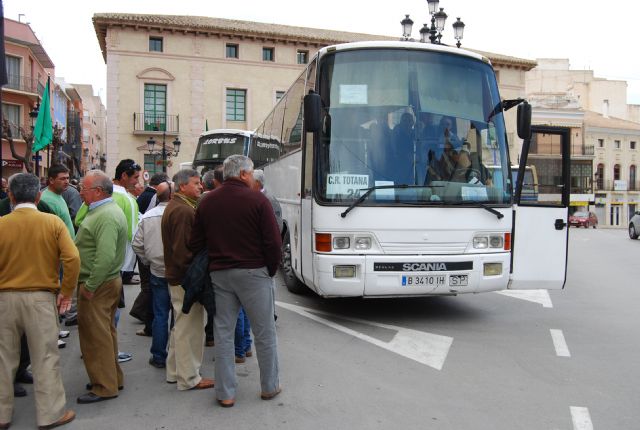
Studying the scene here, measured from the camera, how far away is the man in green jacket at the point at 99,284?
4.69 metres

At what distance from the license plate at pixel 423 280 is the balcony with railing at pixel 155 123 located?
3591cm

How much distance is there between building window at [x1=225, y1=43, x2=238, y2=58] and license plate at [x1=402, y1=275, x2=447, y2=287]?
1509 inches

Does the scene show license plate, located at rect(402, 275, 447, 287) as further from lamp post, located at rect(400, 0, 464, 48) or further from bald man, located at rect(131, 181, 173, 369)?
lamp post, located at rect(400, 0, 464, 48)

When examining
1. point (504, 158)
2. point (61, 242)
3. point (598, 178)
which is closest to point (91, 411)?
point (61, 242)

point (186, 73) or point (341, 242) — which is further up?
point (186, 73)

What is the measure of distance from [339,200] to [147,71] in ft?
122

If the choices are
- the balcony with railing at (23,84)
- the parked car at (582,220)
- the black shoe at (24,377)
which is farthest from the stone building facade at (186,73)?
the black shoe at (24,377)

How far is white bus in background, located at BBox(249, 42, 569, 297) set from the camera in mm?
7117

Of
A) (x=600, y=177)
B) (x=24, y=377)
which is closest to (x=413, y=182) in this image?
(x=24, y=377)

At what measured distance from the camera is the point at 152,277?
5605mm

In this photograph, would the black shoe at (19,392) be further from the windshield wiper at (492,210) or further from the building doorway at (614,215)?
the building doorway at (614,215)

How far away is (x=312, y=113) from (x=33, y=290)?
12.2 feet

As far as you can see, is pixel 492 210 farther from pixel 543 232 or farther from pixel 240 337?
pixel 240 337

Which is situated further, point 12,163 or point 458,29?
point 12,163
